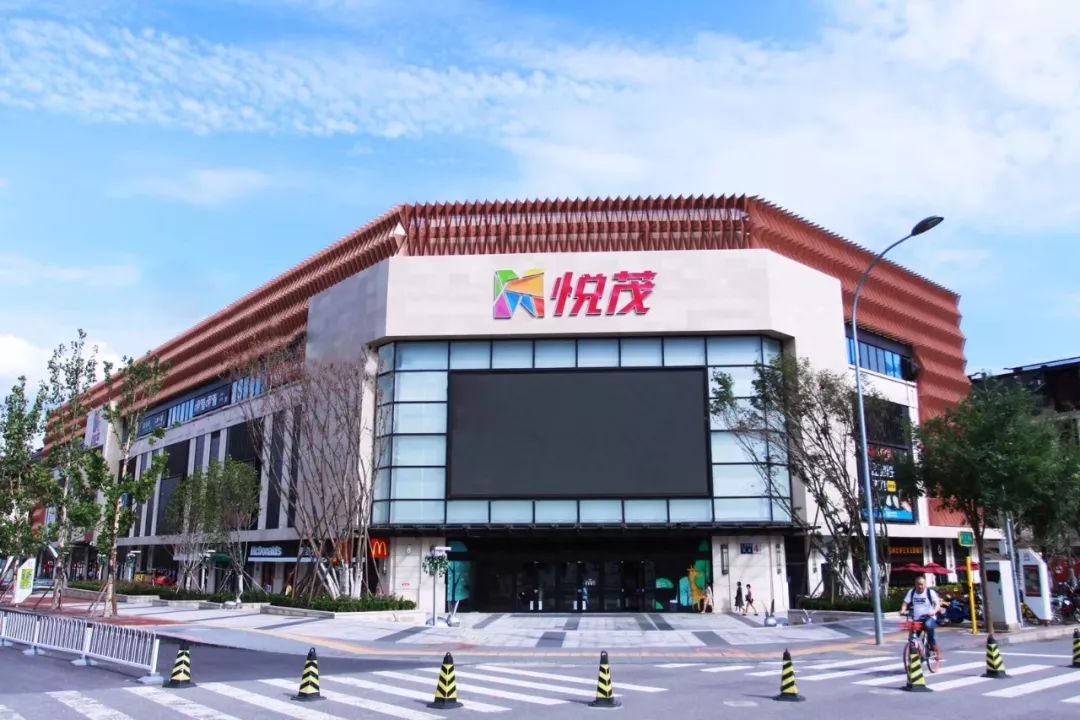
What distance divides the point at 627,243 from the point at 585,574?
670 inches

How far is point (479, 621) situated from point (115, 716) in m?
24.4

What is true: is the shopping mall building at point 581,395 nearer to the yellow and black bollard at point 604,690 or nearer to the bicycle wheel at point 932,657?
the bicycle wheel at point 932,657

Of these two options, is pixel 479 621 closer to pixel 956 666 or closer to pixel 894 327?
pixel 956 666

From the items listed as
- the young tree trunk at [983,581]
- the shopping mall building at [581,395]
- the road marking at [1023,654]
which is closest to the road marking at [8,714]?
the road marking at [1023,654]

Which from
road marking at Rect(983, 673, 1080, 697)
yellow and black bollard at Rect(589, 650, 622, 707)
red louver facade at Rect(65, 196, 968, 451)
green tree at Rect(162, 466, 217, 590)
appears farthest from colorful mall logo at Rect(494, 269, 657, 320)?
yellow and black bollard at Rect(589, 650, 622, 707)

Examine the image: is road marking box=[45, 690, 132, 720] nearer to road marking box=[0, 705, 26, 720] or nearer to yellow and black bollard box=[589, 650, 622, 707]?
road marking box=[0, 705, 26, 720]

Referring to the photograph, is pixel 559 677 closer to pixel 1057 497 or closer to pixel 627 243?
pixel 1057 497

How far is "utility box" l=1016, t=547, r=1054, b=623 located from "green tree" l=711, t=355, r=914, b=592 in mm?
7065

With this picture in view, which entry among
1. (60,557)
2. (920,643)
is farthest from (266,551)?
(920,643)

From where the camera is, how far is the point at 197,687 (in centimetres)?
1587

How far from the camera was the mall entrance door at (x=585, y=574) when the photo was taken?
42.2 metres

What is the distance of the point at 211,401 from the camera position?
6806 cm

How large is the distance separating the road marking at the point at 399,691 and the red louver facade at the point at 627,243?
2949 cm

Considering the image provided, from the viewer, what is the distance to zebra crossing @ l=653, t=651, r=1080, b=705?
616 inches
